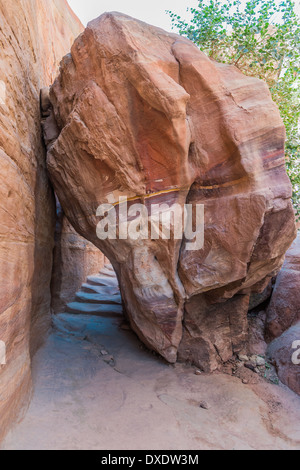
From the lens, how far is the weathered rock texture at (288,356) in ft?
12.6

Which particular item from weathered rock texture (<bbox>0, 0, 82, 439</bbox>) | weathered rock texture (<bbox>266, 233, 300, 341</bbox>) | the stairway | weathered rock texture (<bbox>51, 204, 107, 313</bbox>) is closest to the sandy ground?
weathered rock texture (<bbox>0, 0, 82, 439</bbox>)

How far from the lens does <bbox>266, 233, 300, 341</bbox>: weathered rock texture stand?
4.71 m

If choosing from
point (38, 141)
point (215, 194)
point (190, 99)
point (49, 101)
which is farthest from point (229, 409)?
point (49, 101)

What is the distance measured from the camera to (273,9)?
642 cm

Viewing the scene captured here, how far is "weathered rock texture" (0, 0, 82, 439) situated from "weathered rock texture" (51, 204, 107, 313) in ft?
5.38

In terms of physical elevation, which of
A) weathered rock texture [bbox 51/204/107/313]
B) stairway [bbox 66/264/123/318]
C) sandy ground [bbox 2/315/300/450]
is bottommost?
sandy ground [bbox 2/315/300/450]

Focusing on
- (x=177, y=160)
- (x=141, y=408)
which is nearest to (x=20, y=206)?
(x=177, y=160)

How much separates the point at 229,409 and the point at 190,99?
396 cm

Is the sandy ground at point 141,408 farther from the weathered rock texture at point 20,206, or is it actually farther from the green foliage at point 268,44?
the green foliage at point 268,44

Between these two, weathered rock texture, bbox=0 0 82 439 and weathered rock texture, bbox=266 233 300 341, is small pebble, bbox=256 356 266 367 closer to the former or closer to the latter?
weathered rock texture, bbox=266 233 300 341

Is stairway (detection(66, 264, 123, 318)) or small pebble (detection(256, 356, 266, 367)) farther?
stairway (detection(66, 264, 123, 318))

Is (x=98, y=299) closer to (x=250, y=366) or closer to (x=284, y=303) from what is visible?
(x=250, y=366)

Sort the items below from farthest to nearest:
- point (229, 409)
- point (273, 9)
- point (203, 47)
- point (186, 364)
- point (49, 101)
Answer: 1. point (203, 47)
2. point (273, 9)
3. point (49, 101)
4. point (186, 364)
5. point (229, 409)

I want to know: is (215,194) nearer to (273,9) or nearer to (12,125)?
(12,125)
